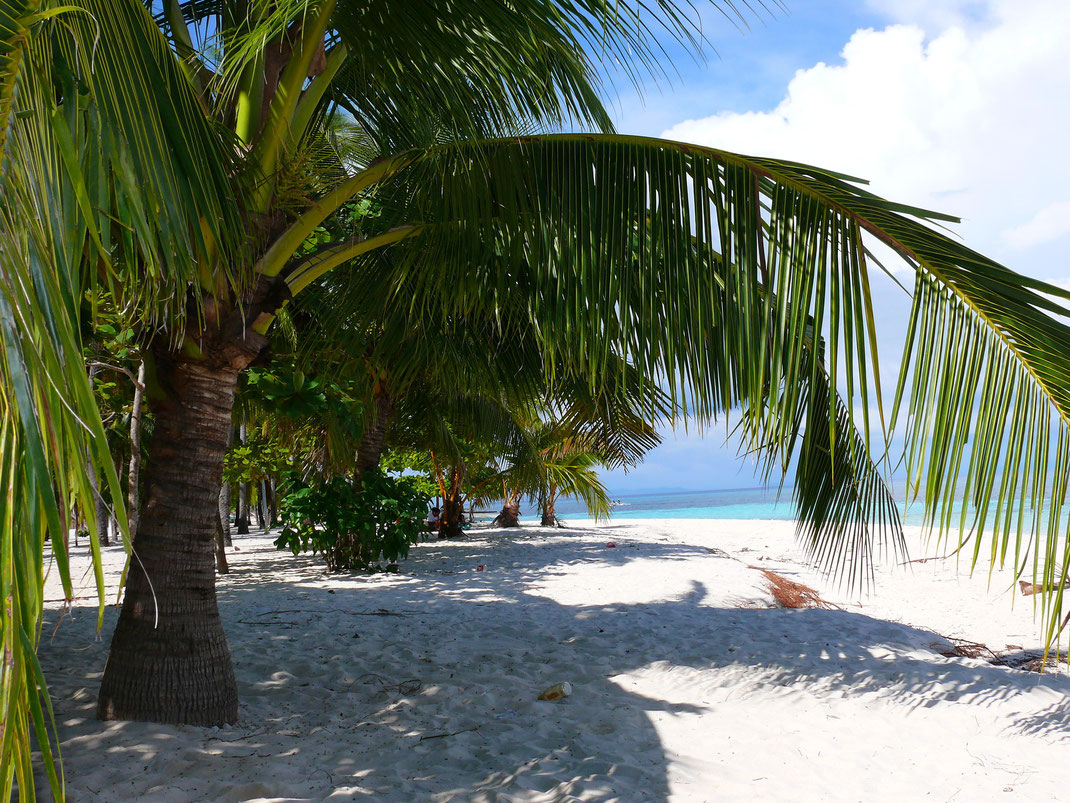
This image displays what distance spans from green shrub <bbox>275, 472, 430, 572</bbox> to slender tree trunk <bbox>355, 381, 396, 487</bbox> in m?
0.67

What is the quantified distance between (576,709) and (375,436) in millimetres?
6539

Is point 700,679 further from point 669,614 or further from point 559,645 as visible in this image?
point 669,614

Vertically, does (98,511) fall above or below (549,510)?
above

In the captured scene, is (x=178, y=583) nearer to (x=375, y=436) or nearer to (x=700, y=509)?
(x=375, y=436)

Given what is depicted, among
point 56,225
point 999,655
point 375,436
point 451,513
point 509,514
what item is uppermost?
point 375,436

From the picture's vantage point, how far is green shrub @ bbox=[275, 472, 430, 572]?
8.57 m

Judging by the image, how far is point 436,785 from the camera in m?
3.05

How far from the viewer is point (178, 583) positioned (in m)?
3.42

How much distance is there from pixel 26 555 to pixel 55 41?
1168mm

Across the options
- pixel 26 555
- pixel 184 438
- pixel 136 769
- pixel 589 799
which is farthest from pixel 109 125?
pixel 589 799

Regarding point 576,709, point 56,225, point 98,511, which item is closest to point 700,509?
point 98,511

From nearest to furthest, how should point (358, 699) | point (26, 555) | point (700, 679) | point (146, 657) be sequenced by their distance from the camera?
point (26, 555)
point (146, 657)
point (358, 699)
point (700, 679)

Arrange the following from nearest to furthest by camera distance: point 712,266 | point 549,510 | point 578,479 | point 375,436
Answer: point 712,266 → point 375,436 → point 578,479 → point 549,510

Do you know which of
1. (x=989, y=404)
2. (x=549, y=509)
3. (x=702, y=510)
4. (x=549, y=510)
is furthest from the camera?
(x=702, y=510)
